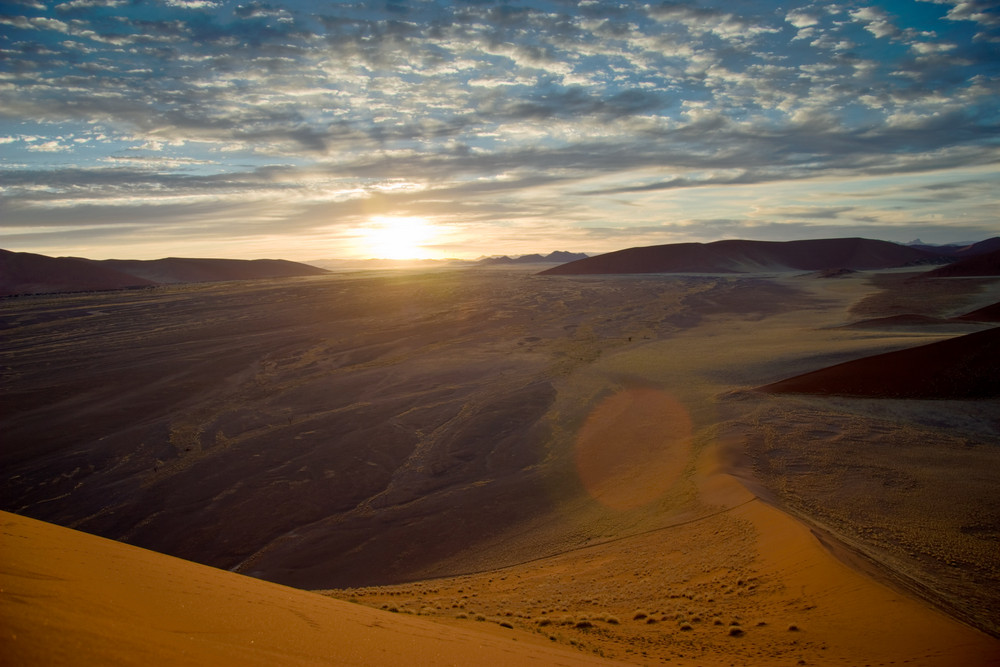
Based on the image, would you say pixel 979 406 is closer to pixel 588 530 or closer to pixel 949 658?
pixel 588 530

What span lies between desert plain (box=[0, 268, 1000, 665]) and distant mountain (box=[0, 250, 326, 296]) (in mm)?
60333

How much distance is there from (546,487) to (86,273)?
3628 inches

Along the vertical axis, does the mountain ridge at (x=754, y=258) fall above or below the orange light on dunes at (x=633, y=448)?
above

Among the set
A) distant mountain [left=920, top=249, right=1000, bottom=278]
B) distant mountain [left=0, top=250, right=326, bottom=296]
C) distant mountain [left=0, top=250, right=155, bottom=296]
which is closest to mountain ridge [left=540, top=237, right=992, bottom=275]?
distant mountain [left=920, top=249, right=1000, bottom=278]

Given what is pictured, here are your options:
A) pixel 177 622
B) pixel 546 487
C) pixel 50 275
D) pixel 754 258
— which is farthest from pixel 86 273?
pixel 754 258

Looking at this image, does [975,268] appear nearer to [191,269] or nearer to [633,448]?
[633,448]

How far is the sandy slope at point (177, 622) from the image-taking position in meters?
2.57

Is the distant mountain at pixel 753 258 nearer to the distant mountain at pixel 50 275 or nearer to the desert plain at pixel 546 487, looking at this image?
the distant mountain at pixel 50 275

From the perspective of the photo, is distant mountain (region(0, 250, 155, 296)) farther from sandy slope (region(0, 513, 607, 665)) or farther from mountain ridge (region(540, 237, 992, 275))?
sandy slope (region(0, 513, 607, 665))

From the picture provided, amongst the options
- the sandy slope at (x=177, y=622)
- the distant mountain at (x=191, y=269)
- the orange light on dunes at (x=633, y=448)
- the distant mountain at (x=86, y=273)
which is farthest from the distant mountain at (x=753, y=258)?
the sandy slope at (x=177, y=622)

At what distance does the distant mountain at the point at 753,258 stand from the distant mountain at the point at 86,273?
2544 inches

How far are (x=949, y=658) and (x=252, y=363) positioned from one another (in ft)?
74.0

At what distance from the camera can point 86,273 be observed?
80375 millimetres

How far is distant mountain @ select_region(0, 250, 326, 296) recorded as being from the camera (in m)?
73.0
